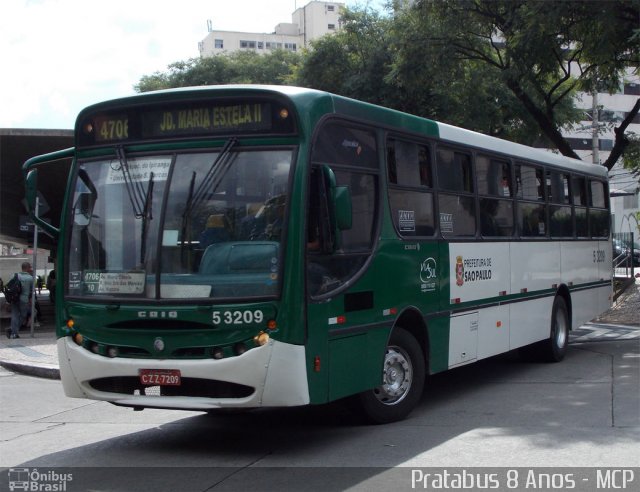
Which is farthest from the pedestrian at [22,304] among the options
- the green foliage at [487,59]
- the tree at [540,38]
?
the tree at [540,38]

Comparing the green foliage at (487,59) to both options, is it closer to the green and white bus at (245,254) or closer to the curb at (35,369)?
the green and white bus at (245,254)

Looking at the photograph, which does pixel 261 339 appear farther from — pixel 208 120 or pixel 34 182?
pixel 34 182

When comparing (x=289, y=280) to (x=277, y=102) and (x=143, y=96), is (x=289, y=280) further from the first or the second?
(x=143, y=96)

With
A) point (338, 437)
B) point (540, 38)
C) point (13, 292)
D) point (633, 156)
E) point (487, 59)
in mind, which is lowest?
point (338, 437)

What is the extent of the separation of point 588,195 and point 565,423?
7.23 metres

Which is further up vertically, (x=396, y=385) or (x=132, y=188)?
(x=132, y=188)

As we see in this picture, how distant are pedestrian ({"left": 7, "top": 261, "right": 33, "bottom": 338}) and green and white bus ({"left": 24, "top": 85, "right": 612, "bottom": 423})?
38.0ft

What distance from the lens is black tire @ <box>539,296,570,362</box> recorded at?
41.8 ft

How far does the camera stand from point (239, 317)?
6875mm

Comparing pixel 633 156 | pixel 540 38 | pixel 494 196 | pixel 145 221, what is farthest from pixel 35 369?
pixel 633 156

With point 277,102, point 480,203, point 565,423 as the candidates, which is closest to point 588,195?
point 480,203

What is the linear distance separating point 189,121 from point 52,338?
13.3 m

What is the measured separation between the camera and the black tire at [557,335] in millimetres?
12742

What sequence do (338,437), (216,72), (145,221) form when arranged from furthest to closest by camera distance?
1. (216,72)
2. (338,437)
3. (145,221)
